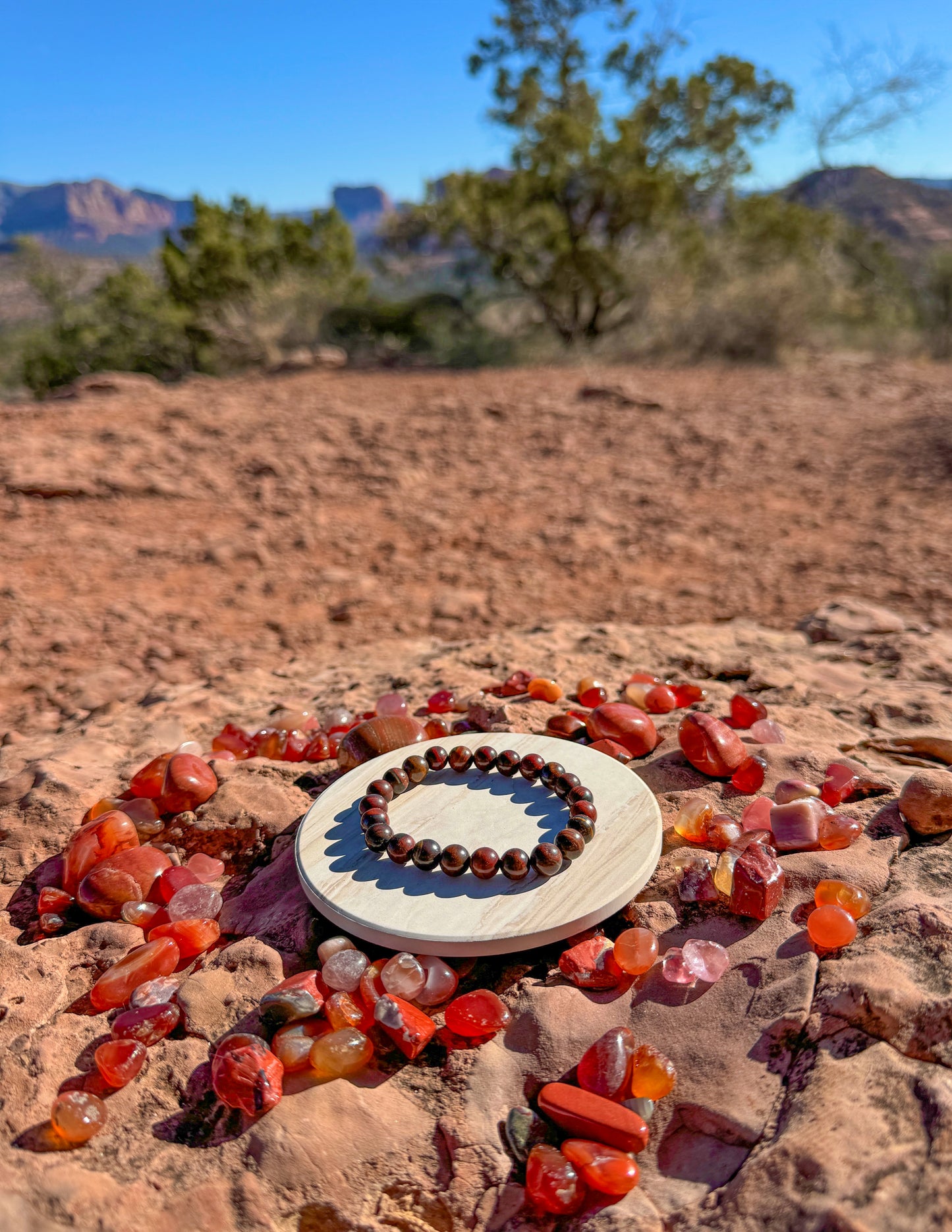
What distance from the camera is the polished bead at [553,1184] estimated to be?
3.89 feet

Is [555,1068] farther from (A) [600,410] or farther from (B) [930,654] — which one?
(A) [600,410]

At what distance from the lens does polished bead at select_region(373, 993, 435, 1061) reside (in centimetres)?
142

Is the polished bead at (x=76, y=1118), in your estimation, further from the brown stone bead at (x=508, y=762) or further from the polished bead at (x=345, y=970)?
the brown stone bead at (x=508, y=762)

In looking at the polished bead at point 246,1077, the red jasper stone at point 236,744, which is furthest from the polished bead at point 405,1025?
the red jasper stone at point 236,744

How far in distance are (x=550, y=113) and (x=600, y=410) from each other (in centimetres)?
772

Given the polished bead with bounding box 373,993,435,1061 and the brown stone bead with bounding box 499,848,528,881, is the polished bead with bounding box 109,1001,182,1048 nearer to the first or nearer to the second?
the polished bead with bounding box 373,993,435,1061

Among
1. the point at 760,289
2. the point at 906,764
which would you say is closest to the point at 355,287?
the point at 760,289

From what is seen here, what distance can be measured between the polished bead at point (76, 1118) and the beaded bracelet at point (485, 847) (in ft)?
2.22

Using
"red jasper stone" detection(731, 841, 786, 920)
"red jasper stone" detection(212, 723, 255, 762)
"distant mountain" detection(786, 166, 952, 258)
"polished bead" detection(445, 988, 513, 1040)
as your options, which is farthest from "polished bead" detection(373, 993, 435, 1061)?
"distant mountain" detection(786, 166, 952, 258)

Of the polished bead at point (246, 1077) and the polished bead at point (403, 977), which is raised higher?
the polished bead at point (403, 977)

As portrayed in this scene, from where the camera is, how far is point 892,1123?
1155mm

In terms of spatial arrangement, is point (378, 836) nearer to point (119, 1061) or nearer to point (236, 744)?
point (119, 1061)

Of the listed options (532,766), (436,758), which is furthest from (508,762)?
(436,758)

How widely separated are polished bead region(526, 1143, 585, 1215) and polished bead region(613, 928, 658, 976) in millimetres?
389
